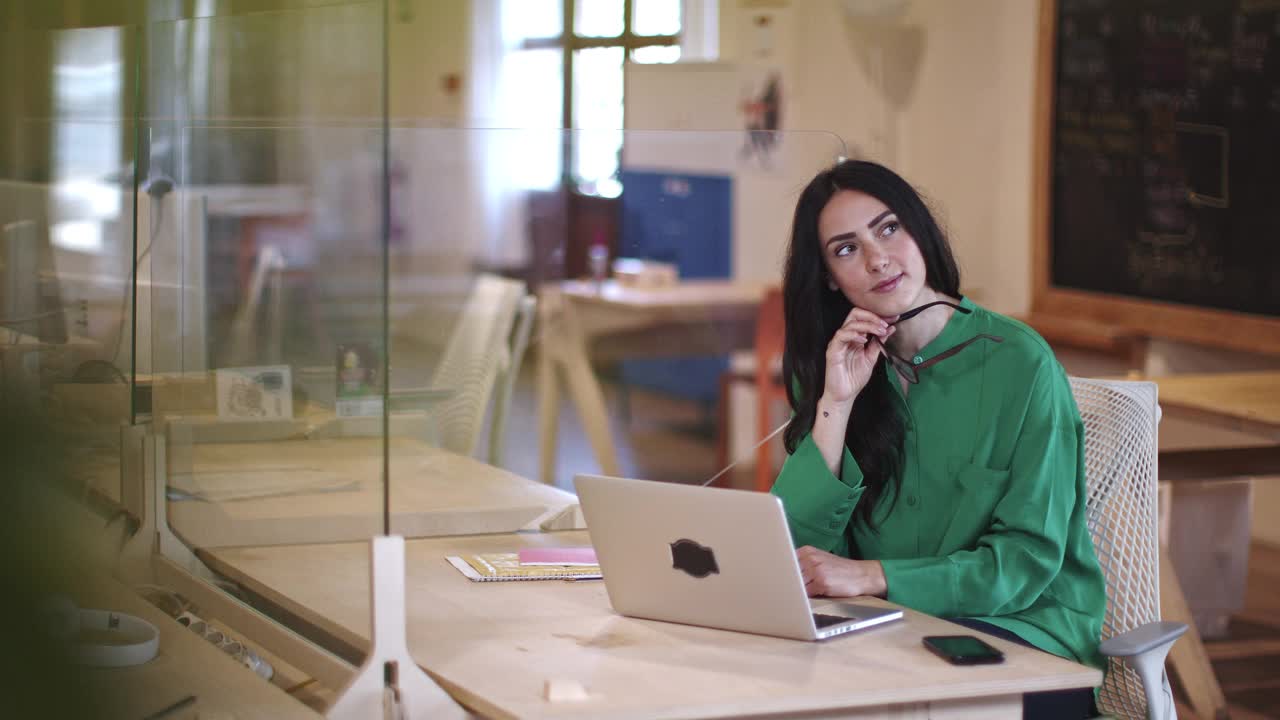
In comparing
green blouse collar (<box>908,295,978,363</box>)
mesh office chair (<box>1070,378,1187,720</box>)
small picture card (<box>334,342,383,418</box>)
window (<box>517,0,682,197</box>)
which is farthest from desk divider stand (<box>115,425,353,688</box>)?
window (<box>517,0,682,197</box>)

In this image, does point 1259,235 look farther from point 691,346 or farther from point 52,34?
point 52,34

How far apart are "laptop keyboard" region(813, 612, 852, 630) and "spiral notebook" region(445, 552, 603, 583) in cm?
32

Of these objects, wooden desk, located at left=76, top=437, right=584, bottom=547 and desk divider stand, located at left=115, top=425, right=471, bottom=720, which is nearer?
desk divider stand, located at left=115, top=425, right=471, bottom=720

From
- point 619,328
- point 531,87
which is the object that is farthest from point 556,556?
point 531,87

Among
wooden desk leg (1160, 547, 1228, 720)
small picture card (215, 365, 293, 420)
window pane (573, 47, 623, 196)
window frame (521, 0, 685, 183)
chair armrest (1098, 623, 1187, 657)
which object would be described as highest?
window frame (521, 0, 685, 183)

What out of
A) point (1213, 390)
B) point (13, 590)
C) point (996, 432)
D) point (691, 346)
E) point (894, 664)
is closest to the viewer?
point (13, 590)

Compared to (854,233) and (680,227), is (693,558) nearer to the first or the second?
(854,233)

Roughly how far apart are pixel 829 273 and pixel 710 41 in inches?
236

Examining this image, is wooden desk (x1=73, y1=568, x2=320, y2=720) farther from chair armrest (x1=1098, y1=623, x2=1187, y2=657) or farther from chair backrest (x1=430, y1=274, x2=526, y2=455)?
chair armrest (x1=1098, y1=623, x2=1187, y2=657)

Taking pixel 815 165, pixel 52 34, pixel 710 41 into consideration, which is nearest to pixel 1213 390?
pixel 815 165

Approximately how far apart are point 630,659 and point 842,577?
376 millimetres

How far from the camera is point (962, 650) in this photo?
133 centimetres

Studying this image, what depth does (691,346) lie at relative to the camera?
5062mm

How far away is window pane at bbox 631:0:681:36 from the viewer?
898cm
